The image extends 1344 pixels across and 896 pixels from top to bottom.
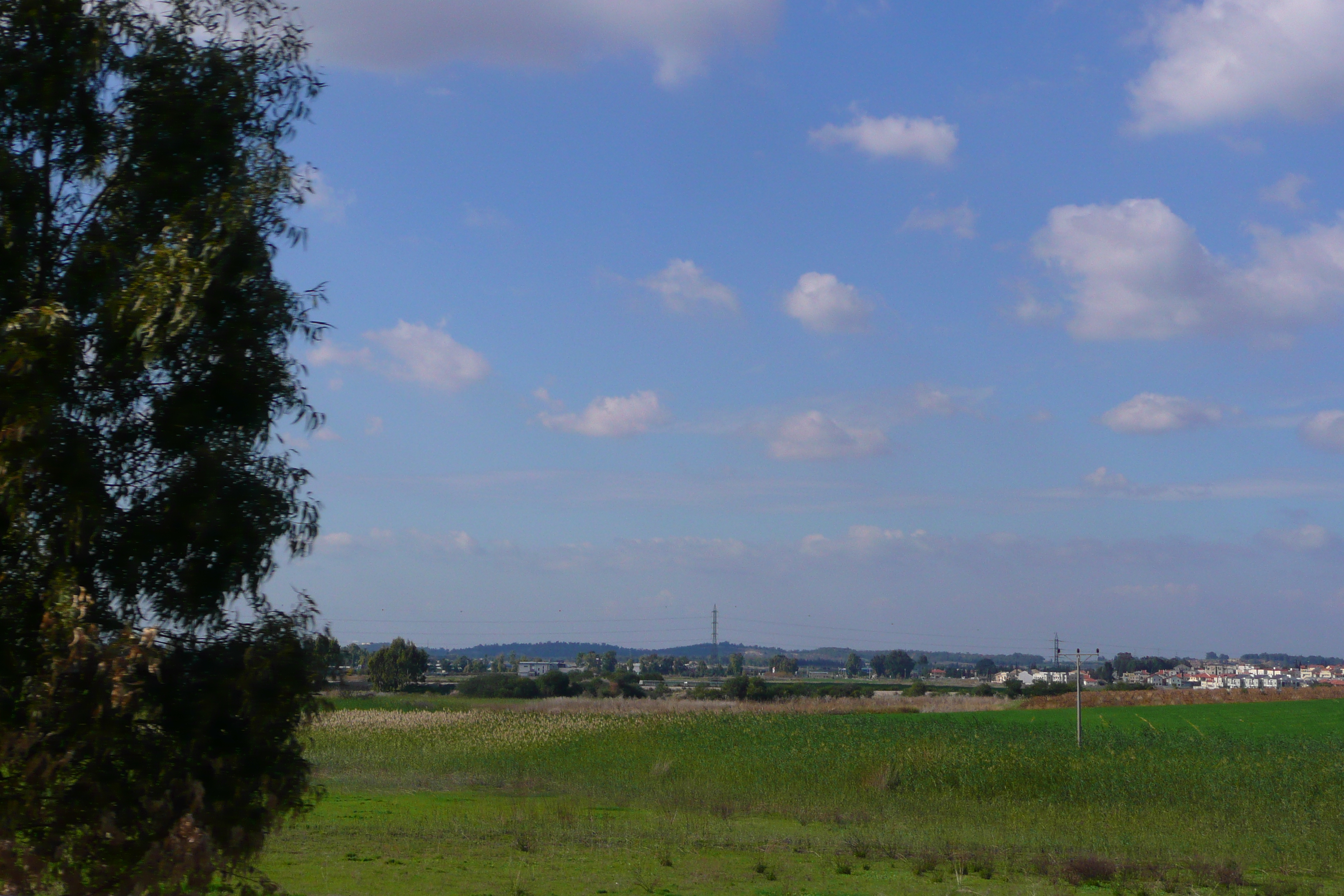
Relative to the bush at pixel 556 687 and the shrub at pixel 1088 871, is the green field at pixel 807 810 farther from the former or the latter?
the bush at pixel 556 687

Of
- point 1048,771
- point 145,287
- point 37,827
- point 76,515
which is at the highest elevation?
point 145,287

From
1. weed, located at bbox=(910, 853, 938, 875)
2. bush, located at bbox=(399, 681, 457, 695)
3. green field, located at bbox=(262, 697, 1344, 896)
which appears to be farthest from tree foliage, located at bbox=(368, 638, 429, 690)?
weed, located at bbox=(910, 853, 938, 875)

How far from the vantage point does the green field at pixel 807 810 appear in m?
14.9

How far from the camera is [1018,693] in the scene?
105188 mm

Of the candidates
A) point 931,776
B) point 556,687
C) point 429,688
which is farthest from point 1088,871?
point 556,687

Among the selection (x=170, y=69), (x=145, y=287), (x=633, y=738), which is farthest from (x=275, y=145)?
(x=633, y=738)

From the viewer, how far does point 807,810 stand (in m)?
23.8

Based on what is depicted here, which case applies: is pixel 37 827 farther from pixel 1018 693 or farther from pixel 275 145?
pixel 1018 693

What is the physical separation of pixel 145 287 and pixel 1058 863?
15.3m

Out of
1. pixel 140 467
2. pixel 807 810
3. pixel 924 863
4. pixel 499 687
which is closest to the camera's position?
pixel 140 467

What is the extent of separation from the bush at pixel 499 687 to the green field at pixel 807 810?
32.3 m

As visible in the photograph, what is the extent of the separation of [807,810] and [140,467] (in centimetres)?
1918

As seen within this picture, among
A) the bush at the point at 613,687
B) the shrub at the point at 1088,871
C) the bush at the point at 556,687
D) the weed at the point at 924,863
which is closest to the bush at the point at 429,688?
the bush at the point at 556,687

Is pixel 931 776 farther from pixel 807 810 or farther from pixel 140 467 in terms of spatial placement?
pixel 140 467
